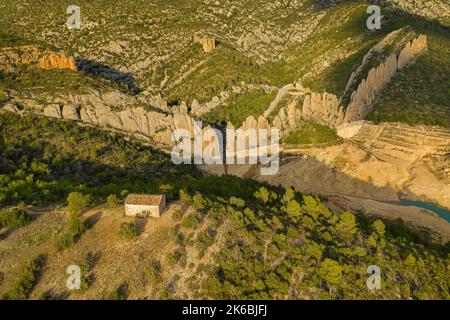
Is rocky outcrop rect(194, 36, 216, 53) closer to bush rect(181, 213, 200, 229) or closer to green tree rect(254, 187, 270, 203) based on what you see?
green tree rect(254, 187, 270, 203)

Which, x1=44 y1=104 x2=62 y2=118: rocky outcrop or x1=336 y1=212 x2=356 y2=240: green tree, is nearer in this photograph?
x1=336 y1=212 x2=356 y2=240: green tree

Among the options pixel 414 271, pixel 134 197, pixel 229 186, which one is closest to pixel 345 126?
pixel 229 186

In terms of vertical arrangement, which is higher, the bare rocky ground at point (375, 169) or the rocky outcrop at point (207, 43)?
the rocky outcrop at point (207, 43)

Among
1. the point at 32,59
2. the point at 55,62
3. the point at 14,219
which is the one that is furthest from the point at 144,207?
the point at 32,59

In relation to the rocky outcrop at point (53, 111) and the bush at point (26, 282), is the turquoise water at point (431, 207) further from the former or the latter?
the bush at point (26, 282)

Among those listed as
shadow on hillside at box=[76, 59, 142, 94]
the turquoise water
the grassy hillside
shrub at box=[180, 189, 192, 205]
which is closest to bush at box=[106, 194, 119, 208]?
the grassy hillside

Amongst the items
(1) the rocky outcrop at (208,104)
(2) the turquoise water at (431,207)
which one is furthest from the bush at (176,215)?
(1) the rocky outcrop at (208,104)
